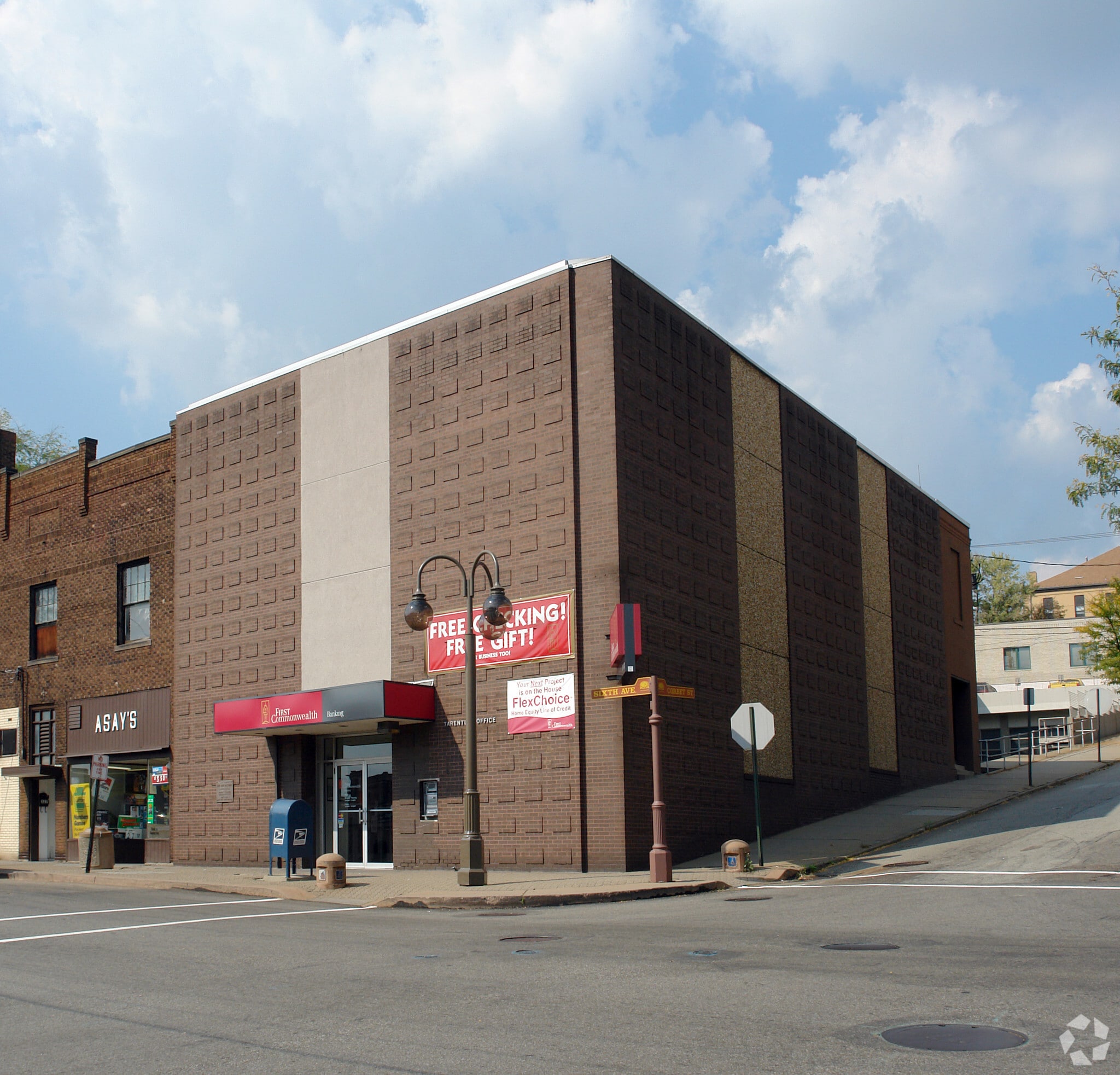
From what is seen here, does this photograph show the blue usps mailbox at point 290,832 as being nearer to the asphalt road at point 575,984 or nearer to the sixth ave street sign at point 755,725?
the asphalt road at point 575,984

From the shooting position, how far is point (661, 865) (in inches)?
746

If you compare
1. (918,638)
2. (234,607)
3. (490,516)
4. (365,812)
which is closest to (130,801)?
(234,607)

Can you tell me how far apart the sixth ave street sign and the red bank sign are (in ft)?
10.4

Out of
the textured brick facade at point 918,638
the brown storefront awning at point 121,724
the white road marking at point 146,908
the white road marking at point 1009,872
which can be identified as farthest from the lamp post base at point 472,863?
the textured brick facade at point 918,638

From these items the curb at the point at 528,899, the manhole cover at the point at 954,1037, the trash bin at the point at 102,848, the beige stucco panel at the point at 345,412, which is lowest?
the trash bin at the point at 102,848

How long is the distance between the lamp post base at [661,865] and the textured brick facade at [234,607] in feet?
31.7

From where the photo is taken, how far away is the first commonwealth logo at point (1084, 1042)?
20.6 feet

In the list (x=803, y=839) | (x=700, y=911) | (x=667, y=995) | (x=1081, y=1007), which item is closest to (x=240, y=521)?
(x=803, y=839)

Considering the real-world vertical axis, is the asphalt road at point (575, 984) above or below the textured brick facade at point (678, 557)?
below

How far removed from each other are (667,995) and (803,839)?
17.1 meters

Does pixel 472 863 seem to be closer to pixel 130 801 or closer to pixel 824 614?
pixel 824 614

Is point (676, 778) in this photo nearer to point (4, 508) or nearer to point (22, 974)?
point (22, 974)

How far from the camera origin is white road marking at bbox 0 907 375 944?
13.8m

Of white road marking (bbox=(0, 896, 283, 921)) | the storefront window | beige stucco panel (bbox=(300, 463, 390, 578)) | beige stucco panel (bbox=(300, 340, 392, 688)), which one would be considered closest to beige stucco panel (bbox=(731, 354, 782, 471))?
beige stucco panel (bbox=(300, 340, 392, 688))
